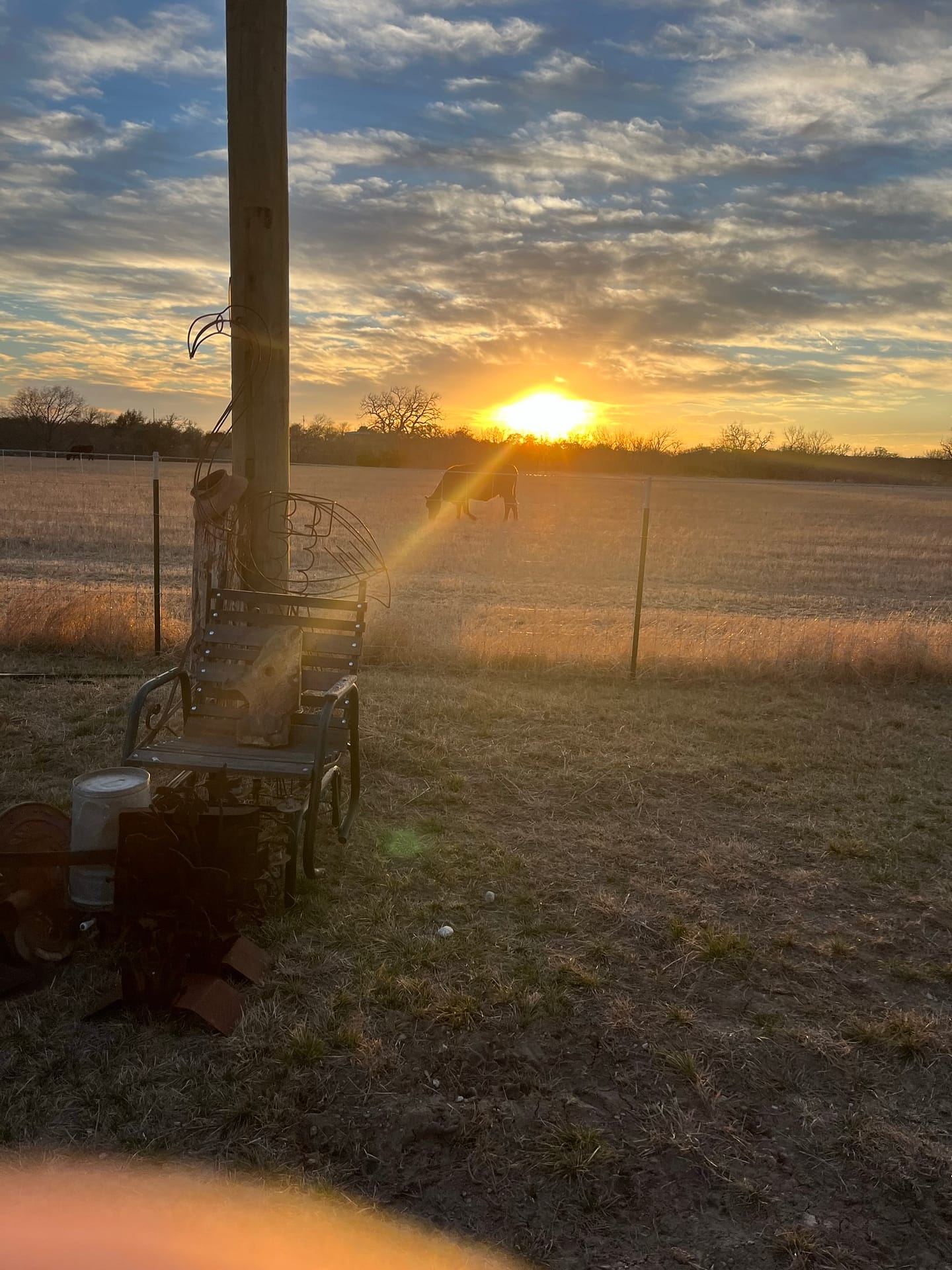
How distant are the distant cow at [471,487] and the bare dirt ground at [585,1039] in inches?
123

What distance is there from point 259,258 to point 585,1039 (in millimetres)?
3515

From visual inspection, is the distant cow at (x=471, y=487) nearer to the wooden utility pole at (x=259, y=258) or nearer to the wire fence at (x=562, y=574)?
the wire fence at (x=562, y=574)

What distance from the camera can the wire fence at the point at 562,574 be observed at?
7.95m

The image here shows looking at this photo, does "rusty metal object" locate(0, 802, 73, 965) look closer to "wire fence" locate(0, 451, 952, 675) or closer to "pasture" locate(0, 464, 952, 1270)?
"pasture" locate(0, 464, 952, 1270)

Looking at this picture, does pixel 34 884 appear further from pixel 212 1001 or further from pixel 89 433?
pixel 89 433

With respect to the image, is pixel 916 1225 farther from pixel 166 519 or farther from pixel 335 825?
pixel 166 519

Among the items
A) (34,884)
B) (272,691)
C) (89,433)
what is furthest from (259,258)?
(89,433)

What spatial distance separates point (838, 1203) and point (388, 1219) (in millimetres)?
1060

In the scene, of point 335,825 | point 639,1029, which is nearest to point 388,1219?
point 639,1029

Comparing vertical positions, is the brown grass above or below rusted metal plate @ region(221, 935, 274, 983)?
above

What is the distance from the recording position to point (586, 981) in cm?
310

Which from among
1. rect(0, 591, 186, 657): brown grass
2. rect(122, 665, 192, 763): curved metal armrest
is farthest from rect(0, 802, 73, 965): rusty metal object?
rect(0, 591, 186, 657): brown grass

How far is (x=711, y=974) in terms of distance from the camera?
3.22 meters

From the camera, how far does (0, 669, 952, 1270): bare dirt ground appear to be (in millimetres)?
2203
